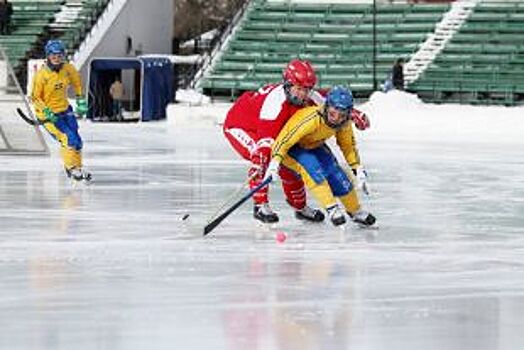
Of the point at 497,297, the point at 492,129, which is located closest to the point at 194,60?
the point at 492,129

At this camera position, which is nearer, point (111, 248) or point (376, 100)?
point (111, 248)

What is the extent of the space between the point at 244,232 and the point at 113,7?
2743cm

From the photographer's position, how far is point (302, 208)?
→ 10.6 metres

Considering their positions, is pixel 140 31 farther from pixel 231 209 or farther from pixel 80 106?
pixel 231 209

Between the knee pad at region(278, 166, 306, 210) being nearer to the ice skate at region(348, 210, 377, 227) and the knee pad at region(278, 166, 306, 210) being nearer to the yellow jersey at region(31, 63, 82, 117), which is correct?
the ice skate at region(348, 210, 377, 227)

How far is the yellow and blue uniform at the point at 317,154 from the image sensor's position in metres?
9.61

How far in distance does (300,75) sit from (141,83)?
22596 millimetres

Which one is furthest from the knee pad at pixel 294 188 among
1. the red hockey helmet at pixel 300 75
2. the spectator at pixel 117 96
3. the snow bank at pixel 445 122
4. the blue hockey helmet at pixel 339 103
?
the spectator at pixel 117 96

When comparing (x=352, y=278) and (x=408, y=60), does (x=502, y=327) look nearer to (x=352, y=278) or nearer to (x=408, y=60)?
(x=352, y=278)

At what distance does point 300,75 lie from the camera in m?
9.80

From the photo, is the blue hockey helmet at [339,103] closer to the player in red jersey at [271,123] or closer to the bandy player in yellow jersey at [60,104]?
the player in red jersey at [271,123]

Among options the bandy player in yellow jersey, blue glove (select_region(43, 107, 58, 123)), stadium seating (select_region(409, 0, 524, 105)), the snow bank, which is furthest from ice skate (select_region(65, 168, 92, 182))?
stadium seating (select_region(409, 0, 524, 105))

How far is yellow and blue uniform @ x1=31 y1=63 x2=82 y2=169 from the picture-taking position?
14.3 m

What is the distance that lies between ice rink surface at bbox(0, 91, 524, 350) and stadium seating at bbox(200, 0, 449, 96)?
1675 cm
